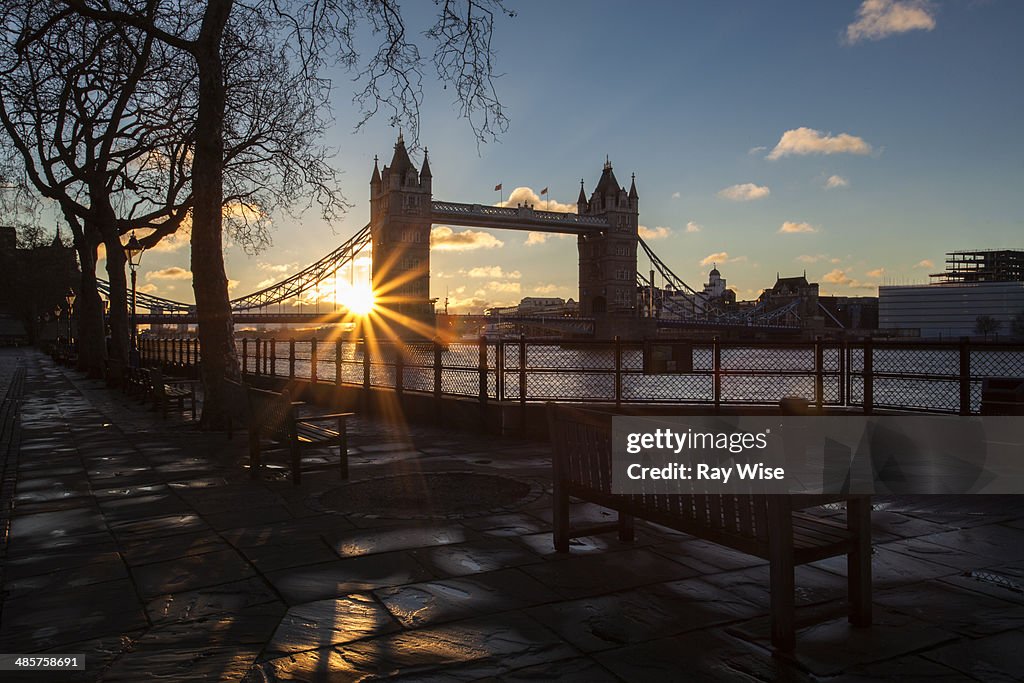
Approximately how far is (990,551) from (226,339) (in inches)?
386

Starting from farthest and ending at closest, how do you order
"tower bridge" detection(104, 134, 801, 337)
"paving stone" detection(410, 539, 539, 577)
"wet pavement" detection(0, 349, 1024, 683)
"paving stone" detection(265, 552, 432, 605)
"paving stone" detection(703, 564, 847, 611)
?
"tower bridge" detection(104, 134, 801, 337), "paving stone" detection(410, 539, 539, 577), "paving stone" detection(265, 552, 432, 605), "paving stone" detection(703, 564, 847, 611), "wet pavement" detection(0, 349, 1024, 683)

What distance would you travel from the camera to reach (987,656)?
10.4 feet

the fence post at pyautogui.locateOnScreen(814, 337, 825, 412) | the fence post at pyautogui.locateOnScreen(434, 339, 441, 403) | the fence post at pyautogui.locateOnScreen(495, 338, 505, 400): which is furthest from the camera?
the fence post at pyautogui.locateOnScreen(434, 339, 441, 403)

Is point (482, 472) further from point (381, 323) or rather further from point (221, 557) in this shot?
point (381, 323)

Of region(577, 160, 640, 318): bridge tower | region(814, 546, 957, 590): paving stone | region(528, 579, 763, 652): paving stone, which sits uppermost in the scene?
region(577, 160, 640, 318): bridge tower

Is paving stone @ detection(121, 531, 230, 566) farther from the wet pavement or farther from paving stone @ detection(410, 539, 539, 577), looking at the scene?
paving stone @ detection(410, 539, 539, 577)

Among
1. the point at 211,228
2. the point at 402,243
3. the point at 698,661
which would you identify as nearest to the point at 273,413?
the point at 211,228

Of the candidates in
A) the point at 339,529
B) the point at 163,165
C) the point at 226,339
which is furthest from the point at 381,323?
the point at 339,529

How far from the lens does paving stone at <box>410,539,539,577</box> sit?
14.3ft

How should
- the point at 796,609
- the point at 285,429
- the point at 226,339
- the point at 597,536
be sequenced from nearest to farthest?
the point at 796,609, the point at 597,536, the point at 285,429, the point at 226,339

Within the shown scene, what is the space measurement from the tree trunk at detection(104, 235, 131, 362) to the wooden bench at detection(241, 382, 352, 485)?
17.4 metres

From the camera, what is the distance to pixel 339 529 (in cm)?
528

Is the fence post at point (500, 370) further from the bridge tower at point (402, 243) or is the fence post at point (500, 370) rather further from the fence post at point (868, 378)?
the bridge tower at point (402, 243)

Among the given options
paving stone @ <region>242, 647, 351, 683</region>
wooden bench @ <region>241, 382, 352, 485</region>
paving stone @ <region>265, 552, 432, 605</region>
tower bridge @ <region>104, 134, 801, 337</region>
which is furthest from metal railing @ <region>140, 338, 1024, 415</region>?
tower bridge @ <region>104, 134, 801, 337</region>
